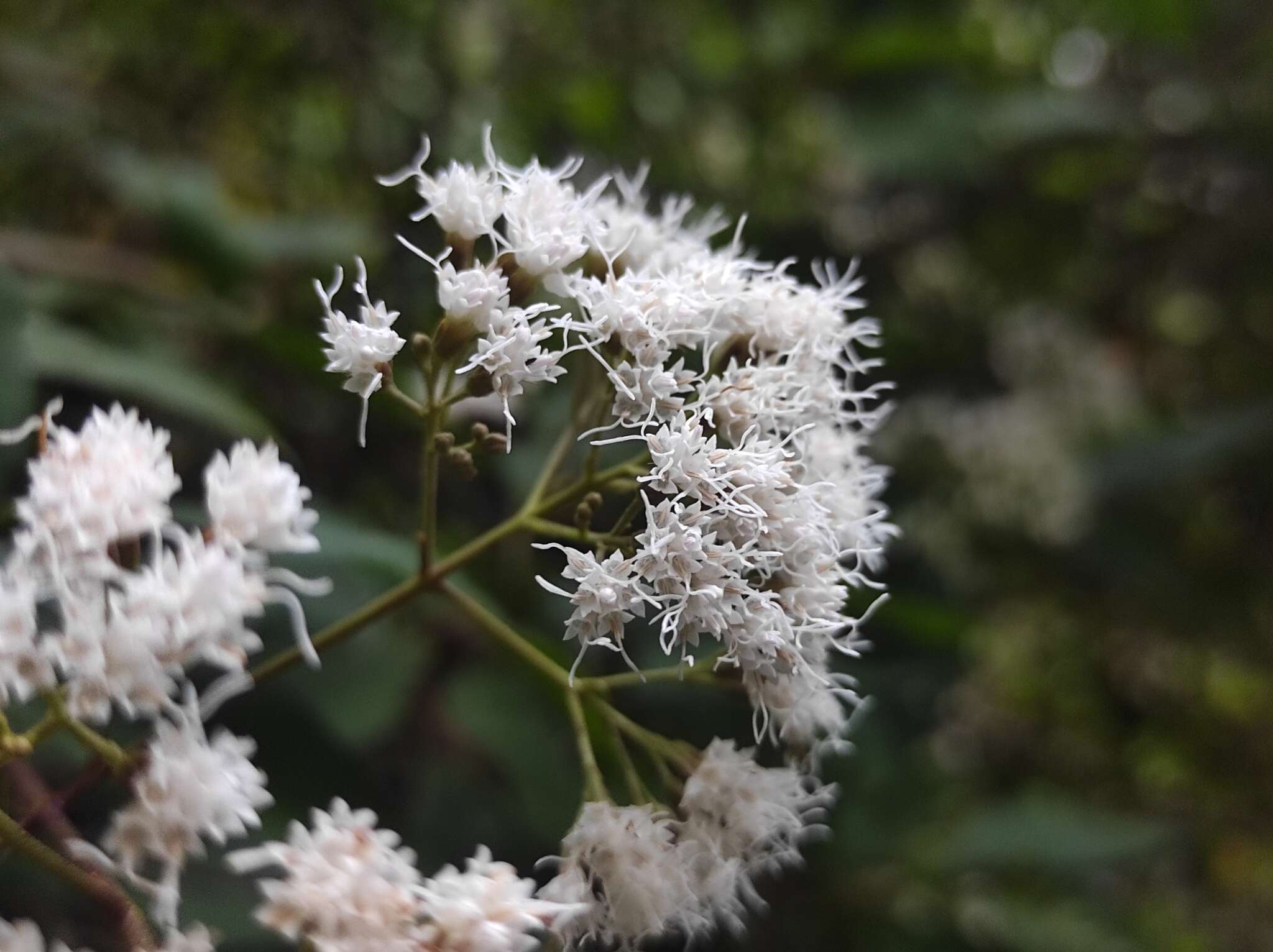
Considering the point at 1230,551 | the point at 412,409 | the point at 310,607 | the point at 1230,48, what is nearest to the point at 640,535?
the point at 412,409

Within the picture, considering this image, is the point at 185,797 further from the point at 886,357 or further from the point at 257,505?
the point at 886,357

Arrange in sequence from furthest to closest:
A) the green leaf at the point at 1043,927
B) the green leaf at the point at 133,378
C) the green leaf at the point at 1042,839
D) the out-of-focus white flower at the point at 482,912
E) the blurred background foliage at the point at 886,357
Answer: the green leaf at the point at 1043,927 < the green leaf at the point at 1042,839 < the blurred background foliage at the point at 886,357 < the green leaf at the point at 133,378 < the out-of-focus white flower at the point at 482,912

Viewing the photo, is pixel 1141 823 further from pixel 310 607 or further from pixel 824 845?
pixel 310 607

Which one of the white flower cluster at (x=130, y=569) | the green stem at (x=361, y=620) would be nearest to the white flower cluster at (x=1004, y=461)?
the green stem at (x=361, y=620)

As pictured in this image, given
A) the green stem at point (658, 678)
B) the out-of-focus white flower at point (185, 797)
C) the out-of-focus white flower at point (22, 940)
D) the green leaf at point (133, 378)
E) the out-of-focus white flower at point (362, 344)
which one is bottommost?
the out-of-focus white flower at point (22, 940)

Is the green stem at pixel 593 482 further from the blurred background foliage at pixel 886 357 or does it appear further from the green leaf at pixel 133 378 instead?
the green leaf at pixel 133 378
